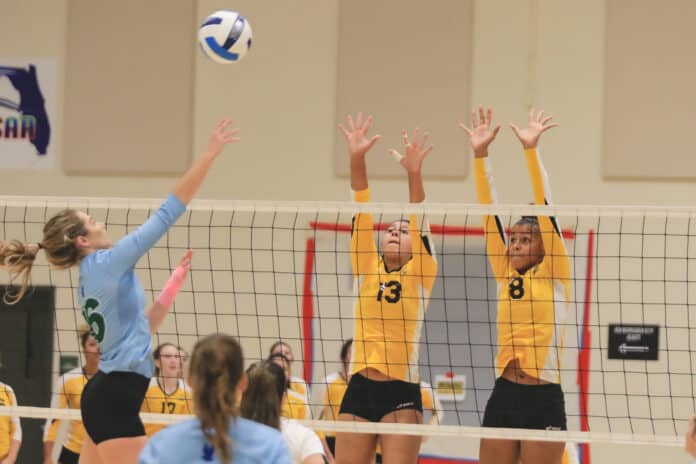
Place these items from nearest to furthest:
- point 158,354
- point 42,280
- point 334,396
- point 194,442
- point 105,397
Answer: point 194,442 → point 105,397 → point 158,354 → point 334,396 → point 42,280

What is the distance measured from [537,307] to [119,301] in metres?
2.30

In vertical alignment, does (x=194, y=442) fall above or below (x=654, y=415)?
above

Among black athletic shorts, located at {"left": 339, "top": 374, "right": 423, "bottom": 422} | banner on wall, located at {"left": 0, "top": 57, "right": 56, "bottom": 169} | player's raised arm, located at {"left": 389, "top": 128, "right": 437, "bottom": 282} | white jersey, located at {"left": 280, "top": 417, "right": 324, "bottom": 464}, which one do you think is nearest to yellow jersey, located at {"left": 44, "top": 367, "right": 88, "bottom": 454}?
banner on wall, located at {"left": 0, "top": 57, "right": 56, "bottom": 169}

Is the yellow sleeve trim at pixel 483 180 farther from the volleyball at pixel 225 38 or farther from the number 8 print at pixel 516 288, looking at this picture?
the volleyball at pixel 225 38

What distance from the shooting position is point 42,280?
1048cm

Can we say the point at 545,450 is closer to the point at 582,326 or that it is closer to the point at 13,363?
the point at 582,326

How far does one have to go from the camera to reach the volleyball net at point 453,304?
960 centimetres

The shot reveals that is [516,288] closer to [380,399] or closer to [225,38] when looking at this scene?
[380,399]

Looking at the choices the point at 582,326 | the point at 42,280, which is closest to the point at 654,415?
the point at 582,326

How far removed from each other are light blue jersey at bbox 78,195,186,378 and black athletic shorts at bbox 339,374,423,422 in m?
1.54

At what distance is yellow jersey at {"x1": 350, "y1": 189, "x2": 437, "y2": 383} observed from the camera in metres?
5.88

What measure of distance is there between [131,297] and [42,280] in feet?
20.3

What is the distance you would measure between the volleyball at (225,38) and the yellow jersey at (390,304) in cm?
164

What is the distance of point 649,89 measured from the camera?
9.86 metres
